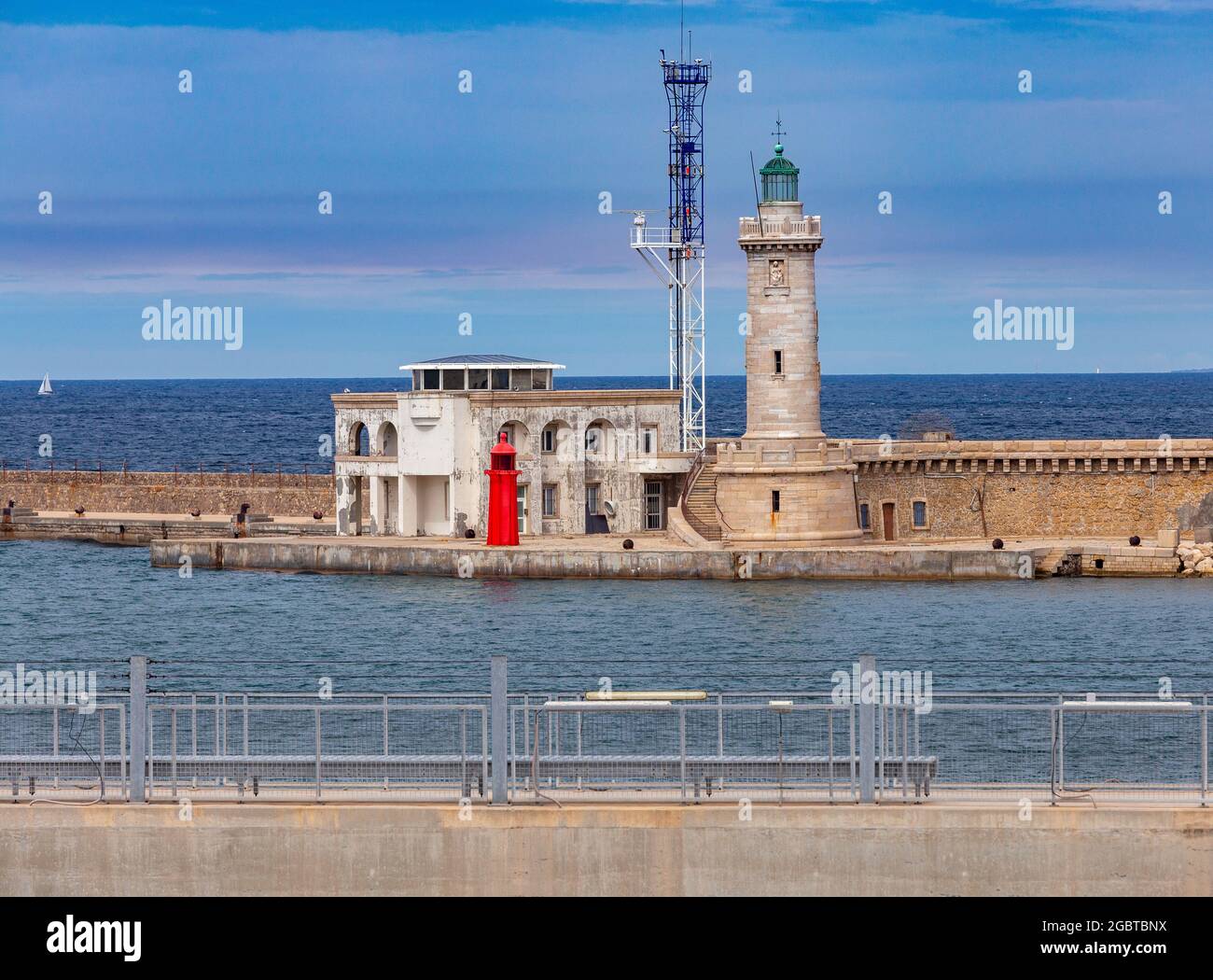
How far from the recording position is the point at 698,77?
68812mm

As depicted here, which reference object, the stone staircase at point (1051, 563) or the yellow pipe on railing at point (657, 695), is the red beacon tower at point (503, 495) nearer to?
the stone staircase at point (1051, 563)

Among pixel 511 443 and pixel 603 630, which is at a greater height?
pixel 511 443

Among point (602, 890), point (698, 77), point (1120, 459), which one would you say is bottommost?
point (602, 890)

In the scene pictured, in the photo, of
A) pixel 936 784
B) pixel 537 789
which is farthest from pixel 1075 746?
pixel 537 789

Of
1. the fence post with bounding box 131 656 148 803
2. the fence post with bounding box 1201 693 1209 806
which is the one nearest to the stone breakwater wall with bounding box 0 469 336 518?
the fence post with bounding box 131 656 148 803

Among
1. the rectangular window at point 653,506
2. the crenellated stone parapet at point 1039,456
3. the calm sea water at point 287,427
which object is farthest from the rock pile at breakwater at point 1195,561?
the calm sea water at point 287,427

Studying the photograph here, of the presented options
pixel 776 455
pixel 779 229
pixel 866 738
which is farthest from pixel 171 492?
pixel 866 738

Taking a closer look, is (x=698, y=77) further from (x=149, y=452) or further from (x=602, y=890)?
(x=149, y=452)

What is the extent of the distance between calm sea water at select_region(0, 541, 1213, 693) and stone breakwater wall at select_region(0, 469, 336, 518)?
432 inches

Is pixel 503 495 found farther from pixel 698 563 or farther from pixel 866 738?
pixel 866 738

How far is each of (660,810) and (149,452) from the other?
113241 mm

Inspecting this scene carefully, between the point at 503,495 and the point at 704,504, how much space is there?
6.22 meters

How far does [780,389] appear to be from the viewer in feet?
200

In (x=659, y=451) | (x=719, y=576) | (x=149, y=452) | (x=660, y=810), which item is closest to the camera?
(x=660, y=810)
